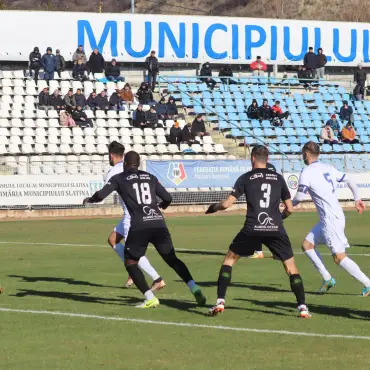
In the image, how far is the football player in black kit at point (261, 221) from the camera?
1151 centimetres

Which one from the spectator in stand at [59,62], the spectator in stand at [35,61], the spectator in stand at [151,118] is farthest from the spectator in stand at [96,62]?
the spectator in stand at [151,118]

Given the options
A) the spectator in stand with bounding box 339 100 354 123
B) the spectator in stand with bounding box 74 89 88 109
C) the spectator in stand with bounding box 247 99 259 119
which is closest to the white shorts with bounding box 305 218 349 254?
the spectator in stand with bounding box 74 89 88 109

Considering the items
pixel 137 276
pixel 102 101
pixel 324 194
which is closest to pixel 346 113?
pixel 102 101

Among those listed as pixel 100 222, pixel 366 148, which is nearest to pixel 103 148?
pixel 100 222

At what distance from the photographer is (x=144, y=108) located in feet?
137

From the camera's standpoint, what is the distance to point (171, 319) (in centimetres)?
1162

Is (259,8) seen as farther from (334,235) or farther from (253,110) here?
(334,235)

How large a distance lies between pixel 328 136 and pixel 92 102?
30.9ft

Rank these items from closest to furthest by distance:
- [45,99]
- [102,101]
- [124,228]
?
[124,228]
[45,99]
[102,101]

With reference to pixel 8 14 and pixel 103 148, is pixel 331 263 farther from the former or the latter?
pixel 8 14

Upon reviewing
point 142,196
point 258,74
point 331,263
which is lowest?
point 331,263

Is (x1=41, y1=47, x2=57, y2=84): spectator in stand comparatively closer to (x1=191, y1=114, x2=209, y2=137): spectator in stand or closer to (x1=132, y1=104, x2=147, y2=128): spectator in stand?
(x1=132, y1=104, x2=147, y2=128): spectator in stand

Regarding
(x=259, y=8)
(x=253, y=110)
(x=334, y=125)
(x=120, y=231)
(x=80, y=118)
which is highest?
(x=259, y=8)

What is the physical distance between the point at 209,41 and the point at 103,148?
12225 millimetres
